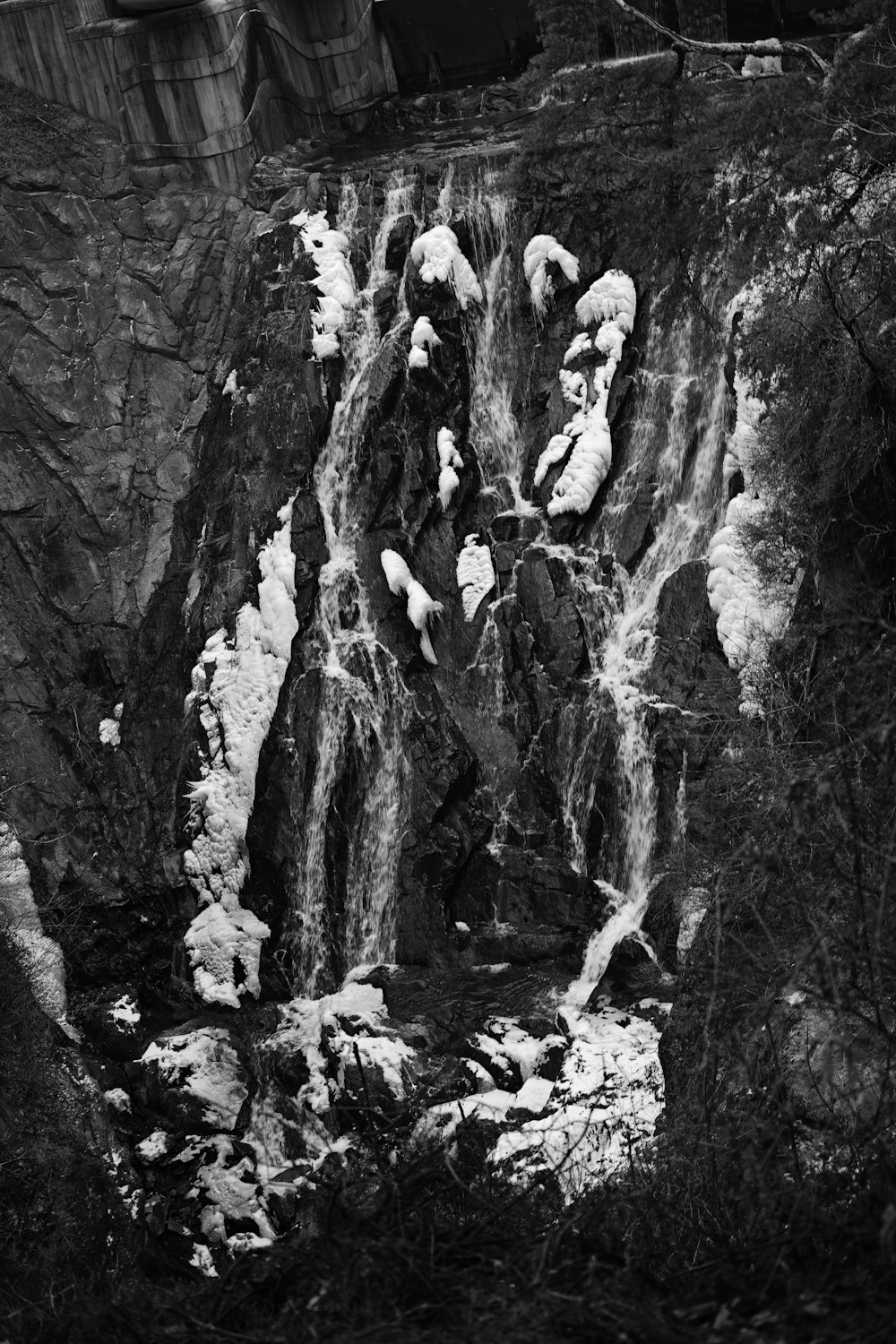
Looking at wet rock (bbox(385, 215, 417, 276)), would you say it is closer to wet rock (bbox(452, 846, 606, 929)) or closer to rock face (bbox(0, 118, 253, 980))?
rock face (bbox(0, 118, 253, 980))

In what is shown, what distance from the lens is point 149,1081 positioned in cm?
1330

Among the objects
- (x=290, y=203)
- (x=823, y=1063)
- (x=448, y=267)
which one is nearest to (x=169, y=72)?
(x=290, y=203)

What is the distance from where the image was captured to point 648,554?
14.5 metres

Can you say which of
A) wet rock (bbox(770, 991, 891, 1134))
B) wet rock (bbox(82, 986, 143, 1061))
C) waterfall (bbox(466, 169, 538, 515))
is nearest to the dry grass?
waterfall (bbox(466, 169, 538, 515))

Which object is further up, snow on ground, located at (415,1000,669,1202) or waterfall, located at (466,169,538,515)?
waterfall, located at (466,169,538,515)

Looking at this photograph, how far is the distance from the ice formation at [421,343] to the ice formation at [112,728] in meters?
5.70

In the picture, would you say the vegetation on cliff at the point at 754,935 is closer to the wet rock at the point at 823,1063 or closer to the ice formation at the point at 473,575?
the wet rock at the point at 823,1063

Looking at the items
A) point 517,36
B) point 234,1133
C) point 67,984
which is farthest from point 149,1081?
point 517,36

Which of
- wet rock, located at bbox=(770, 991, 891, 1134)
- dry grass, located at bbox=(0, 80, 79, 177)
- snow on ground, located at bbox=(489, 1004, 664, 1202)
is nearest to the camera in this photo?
wet rock, located at bbox=(770, 991, 891, 1134)

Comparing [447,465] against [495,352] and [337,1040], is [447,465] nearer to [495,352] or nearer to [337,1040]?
[495,352]

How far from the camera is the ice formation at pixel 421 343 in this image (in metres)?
16.2

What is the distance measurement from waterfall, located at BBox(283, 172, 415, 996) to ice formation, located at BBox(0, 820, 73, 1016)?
9.41 feet

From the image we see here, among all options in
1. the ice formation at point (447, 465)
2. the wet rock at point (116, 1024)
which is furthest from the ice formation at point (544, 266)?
the wet rock at point (116, 1024)

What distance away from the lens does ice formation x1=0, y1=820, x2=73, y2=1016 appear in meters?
15.0
